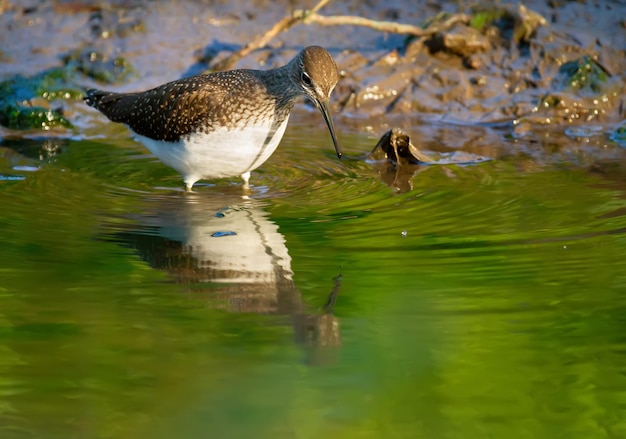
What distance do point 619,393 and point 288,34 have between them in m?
9.01

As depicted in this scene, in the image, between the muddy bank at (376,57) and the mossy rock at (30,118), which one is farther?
the muddy bank at (376,57)

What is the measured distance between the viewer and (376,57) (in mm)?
12703

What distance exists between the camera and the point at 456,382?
535 cm

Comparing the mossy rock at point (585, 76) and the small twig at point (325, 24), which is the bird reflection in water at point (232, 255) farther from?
the mossy rock at point (585, 76)

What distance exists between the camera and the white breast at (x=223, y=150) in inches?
340

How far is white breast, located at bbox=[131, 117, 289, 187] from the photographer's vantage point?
8.63m

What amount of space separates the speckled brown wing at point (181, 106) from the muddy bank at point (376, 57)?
2.52 meters

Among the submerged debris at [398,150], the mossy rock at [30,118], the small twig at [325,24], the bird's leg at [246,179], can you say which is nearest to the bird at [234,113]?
the bird's leg at [246,179]

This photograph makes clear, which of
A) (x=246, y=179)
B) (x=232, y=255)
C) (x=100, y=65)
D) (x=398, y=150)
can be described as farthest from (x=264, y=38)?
(x=232, y=255)

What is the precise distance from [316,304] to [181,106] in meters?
3.27

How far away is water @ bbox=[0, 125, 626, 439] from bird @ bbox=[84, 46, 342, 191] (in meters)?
0.45

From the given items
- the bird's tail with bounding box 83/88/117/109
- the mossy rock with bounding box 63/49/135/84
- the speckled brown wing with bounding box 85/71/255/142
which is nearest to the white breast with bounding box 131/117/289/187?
the speckled brown wing with bounding box 85/71/255/142

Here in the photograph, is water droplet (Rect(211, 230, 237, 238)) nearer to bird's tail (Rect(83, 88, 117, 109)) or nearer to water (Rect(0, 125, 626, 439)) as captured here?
water (Rect(0, 125, 626, 439))

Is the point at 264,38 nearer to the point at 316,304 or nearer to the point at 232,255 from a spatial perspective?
the point at 232,255
